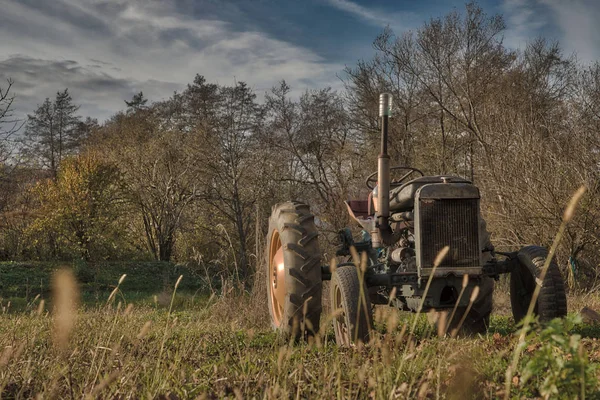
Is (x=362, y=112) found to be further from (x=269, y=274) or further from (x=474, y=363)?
(x=474, y=363)

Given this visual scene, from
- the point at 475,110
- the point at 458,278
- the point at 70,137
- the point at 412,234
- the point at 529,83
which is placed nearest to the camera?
the point at 458,278

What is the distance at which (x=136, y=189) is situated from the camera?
22969 mm

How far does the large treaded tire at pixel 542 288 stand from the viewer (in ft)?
16.8

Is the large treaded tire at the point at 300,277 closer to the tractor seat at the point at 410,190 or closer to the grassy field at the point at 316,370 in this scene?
the grassy field at the point at 316,370

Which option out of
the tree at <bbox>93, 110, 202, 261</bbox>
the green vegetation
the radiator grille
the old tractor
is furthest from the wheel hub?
the tree at <bbox>93, 110, 202, 261</bbox>

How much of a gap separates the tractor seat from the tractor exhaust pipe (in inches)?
6.1

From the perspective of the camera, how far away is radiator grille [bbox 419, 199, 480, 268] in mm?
5086

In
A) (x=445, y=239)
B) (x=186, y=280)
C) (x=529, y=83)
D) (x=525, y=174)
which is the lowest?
(x=186, y=280)

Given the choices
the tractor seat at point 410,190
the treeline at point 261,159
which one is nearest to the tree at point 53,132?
the treeline at point 261,159

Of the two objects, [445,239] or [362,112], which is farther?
[362,112]

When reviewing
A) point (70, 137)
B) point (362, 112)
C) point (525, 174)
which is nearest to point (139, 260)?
point (362, 112)

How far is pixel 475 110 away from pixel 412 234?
15.2 metres

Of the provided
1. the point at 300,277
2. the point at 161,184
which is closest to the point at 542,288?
the point at 300,277

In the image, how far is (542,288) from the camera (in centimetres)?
518
